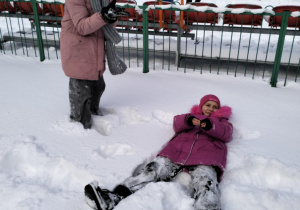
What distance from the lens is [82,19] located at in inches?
92.7

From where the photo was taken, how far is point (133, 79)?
4352 millimetres

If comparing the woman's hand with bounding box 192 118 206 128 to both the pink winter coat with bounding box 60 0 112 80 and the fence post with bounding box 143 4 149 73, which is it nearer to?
the pink winter coat with bounding box 60 0 112 80

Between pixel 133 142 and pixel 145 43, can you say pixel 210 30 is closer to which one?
pixel 145 43

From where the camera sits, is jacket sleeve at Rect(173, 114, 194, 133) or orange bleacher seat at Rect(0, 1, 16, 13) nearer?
jacket sleeve at Rect(173, 114, 194, 133)

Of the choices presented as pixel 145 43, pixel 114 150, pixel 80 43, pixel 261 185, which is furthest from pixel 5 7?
pixel 261 185

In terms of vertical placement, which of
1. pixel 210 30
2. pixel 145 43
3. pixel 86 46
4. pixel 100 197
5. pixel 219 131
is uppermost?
pixel 86 46

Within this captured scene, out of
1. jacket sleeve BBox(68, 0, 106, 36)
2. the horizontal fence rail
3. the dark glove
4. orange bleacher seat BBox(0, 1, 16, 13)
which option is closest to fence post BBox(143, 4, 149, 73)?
the horizontal fence rail

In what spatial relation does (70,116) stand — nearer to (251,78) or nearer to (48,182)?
(48,182)

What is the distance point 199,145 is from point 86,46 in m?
1.37

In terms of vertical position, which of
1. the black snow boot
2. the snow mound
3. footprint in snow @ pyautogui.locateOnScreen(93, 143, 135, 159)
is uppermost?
the black snow boot

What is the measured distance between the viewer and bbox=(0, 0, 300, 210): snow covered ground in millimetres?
1957

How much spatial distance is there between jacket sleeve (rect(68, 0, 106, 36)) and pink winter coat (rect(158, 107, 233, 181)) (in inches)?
44.2

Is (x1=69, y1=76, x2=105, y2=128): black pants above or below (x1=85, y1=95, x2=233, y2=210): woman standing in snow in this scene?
above

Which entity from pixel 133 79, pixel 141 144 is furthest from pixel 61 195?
pixel 133 79
